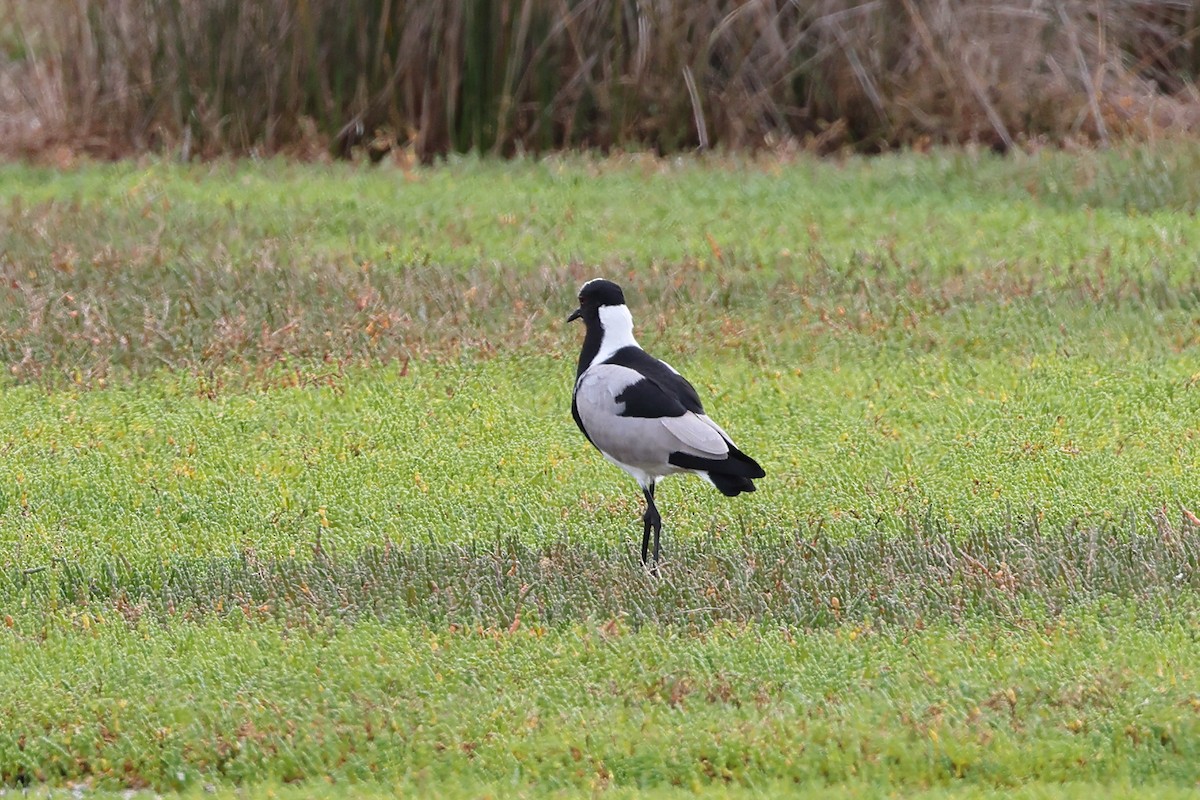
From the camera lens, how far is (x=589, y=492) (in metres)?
7.42

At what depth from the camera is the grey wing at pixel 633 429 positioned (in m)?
6.30

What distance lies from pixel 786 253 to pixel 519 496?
4.21 metres

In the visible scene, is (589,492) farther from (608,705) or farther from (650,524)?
(608,705)

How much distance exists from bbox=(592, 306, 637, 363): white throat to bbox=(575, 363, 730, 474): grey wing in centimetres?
23

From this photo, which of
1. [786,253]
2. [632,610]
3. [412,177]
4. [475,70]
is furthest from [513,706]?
[475,70]

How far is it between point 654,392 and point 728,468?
35 cm

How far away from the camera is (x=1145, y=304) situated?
10.0m

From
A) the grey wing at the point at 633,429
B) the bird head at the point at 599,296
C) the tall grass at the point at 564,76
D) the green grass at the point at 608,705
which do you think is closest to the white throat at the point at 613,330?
the bird head at the point at 599,296

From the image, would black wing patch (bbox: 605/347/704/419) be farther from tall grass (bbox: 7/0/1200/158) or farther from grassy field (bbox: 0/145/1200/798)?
tall grass (bbox: 7/0/1200/158)

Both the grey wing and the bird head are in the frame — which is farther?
the bird head

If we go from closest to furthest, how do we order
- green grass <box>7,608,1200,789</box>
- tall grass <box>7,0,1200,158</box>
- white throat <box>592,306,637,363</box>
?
green grass <box>7,608,1200,789</box> → white throat <box>592,306,637,363</box> → tall grass <box>7,0,1200,158</box>

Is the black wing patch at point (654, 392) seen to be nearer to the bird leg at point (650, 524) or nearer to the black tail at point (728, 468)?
the black tail at point (728, 468)

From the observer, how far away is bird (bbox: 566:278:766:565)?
6305 mm

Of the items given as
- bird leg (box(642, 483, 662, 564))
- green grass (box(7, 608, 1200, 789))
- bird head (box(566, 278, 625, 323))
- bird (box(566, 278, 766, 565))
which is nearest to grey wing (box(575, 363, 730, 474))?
bird (box(566, 278, 766, 565))
